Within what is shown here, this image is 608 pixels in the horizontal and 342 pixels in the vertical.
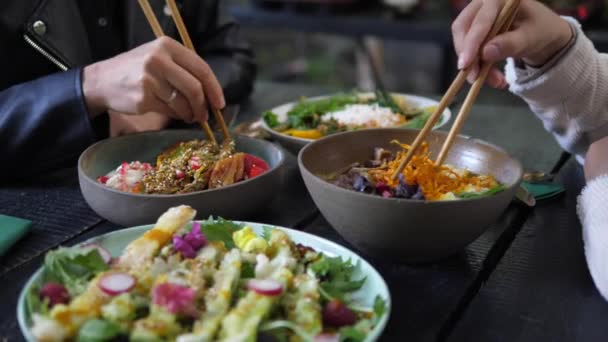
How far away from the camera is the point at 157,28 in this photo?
1097 mm

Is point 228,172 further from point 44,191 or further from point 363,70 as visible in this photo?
point 363,70

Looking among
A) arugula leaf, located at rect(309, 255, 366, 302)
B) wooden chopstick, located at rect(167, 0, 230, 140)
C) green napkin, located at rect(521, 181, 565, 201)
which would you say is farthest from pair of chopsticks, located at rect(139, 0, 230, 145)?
green napkin, located at rect(521, 181, 565, 201)

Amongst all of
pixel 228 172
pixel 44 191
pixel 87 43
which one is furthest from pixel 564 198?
pixel 87 43

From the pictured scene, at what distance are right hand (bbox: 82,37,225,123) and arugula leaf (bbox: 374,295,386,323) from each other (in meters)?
0.53

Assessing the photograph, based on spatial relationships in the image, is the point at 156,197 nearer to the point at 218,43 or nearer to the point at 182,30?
the point at 182,30

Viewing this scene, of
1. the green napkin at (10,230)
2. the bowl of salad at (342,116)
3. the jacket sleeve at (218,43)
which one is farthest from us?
the jacket sleeve at (218,43)

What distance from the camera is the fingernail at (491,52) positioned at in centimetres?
98

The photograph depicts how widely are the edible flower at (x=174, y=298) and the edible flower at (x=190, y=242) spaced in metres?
0.10

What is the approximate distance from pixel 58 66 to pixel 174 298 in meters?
1.00

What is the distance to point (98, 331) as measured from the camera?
608mm

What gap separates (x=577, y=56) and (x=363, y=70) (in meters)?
2.70

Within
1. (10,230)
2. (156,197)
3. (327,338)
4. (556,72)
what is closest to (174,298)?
(327,338)

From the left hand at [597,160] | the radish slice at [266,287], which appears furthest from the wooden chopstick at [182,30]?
the left hand at [597,160]

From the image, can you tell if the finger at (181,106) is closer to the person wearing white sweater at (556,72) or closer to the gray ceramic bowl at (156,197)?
the gray ceramic bowl at (156,197)
